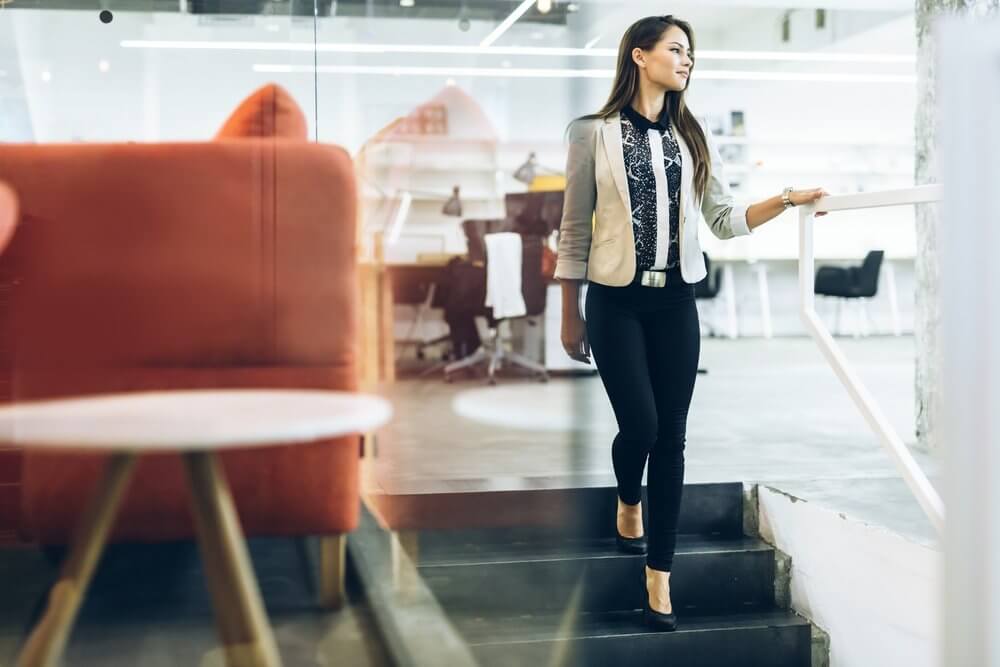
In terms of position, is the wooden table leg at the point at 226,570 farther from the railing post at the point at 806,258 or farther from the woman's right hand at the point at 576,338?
the railing post at the point at 806,258

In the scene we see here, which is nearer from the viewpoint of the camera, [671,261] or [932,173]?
[671,261]

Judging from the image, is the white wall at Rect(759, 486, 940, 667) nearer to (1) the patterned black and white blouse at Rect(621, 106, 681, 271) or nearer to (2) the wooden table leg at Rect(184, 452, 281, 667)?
(1) the patterned black and white blouse at Rect(621, 106, 681, 271)

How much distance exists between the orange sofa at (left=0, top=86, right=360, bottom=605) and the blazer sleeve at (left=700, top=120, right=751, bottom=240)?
1210 mm

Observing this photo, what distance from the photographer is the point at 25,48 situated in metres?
1.28

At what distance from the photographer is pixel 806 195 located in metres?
2.24

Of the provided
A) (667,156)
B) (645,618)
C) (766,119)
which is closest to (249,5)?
(667,156)

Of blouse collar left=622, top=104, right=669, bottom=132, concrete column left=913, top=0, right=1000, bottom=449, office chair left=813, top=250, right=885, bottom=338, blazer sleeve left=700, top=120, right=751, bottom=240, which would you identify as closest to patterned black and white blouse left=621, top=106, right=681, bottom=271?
blouse collar left=622, top=104, right=669, bottom=132

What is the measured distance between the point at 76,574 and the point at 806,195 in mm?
1716

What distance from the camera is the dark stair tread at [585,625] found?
1915 millimetres

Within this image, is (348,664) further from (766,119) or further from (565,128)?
(766,119)

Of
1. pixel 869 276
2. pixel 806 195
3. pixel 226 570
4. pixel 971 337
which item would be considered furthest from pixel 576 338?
pixel 869 276

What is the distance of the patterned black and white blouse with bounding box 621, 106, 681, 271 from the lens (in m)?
2.20

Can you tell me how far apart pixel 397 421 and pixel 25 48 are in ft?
2.36

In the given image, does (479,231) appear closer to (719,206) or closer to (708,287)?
(719,206)
